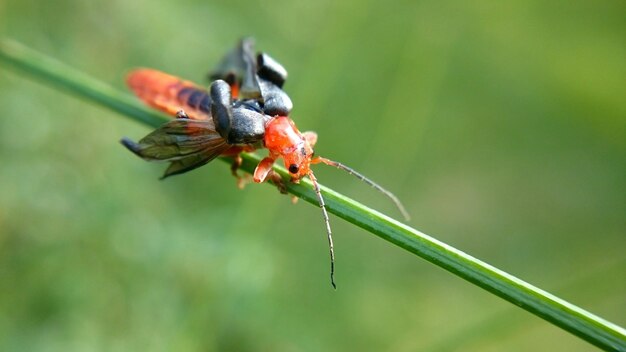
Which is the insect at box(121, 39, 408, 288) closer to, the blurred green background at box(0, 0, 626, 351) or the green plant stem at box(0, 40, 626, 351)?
the green plant stem at box(0, 40, 626, 351)

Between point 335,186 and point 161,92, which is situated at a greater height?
point 335,186

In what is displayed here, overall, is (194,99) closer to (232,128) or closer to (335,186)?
(232,128)

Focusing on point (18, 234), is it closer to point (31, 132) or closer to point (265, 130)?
point (31, 132)

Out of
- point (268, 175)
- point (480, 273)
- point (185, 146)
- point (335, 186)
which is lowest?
point (185, 146)

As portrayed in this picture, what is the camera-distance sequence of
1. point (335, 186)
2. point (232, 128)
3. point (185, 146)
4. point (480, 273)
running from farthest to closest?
point (335, 186) → point (185, 146) → point (232, 128) → point (480, 273)

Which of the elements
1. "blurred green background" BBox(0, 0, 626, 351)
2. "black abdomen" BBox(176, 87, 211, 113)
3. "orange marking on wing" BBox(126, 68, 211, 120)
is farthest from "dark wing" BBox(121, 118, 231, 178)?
"blurred green background" BBox(0, 0, 626, 351)

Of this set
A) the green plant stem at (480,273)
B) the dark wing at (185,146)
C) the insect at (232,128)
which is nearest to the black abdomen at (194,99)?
the insect at (232,128)

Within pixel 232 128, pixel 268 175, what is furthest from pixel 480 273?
pixel 232 128

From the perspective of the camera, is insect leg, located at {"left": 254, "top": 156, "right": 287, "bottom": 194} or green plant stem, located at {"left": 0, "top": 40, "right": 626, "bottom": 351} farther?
insect leg, located at {"left": 254, "top": 156, "right": 287, "bottom": 194}

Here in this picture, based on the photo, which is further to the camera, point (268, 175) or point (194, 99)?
point (194, 99)
